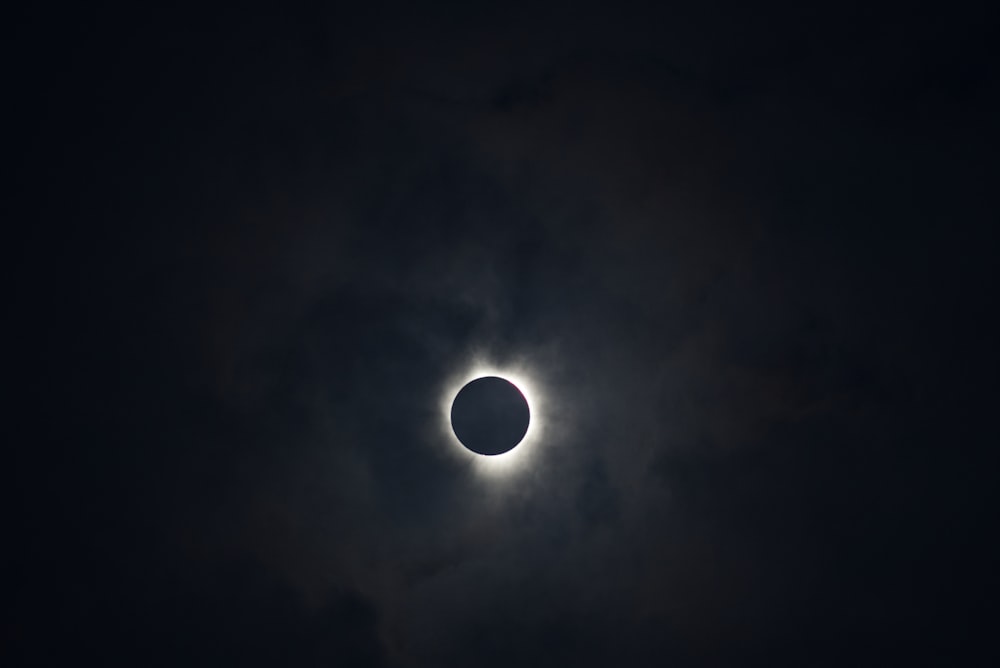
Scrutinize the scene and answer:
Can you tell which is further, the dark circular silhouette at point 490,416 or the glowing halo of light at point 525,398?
the glowing halo of light at point 525,398

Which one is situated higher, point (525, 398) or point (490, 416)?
point (525, 398)

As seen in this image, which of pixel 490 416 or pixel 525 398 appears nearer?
pixel 490 416

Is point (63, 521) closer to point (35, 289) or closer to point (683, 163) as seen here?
point (35, 289)

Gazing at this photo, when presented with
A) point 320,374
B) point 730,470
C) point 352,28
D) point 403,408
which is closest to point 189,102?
point 352,28

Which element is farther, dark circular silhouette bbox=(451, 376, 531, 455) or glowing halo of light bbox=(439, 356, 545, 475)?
glowing halo of light bbox=(439, 356, 545, 475)
